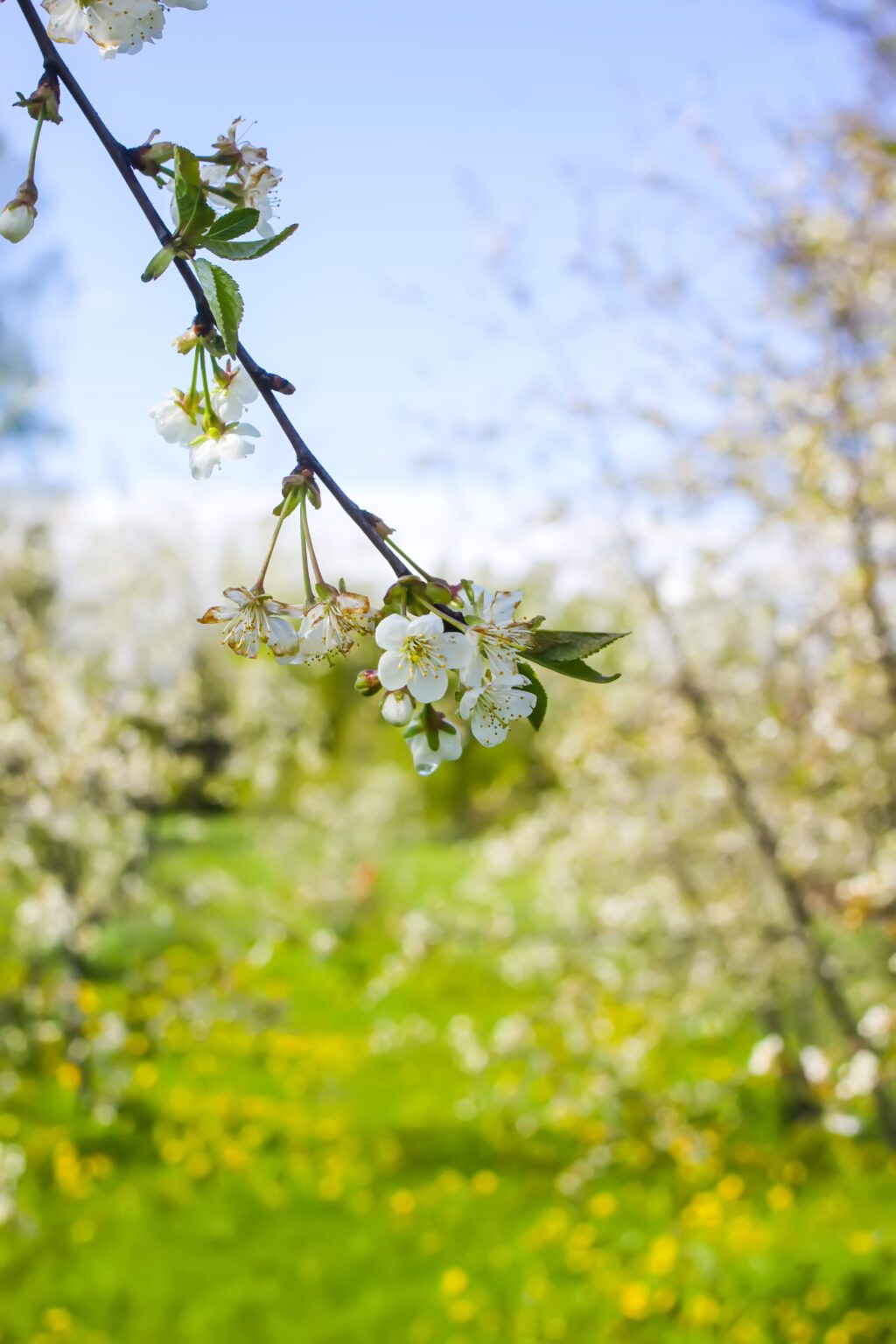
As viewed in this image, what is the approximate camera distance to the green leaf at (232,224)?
2.35 feet

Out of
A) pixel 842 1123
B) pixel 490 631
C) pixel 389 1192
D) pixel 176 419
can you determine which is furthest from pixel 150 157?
pixel 389 1192

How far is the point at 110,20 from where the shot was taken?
826mm

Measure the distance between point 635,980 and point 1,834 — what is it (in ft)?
9.48

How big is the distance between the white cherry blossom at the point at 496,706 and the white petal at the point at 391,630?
5 cm

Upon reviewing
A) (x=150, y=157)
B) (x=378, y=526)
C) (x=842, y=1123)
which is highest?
(x=150, y=157)

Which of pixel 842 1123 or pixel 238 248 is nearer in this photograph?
pixel 238 248

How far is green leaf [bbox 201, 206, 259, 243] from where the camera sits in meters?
0.72

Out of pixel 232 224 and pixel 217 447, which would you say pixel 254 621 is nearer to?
pixel 217 447

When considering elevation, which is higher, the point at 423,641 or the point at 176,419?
the point at 176,419

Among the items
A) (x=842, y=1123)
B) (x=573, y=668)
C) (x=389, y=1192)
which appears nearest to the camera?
(x=573, y=668)

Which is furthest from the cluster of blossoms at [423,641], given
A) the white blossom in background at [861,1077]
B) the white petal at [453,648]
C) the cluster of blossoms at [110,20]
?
the white blossom in background at [861,1077]

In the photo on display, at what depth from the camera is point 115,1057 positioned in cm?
532

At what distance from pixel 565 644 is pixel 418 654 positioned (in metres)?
0.10

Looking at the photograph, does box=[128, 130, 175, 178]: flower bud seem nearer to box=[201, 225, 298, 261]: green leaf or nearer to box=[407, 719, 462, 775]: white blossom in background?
box=[201, 225, 298, 261]: green leaf
